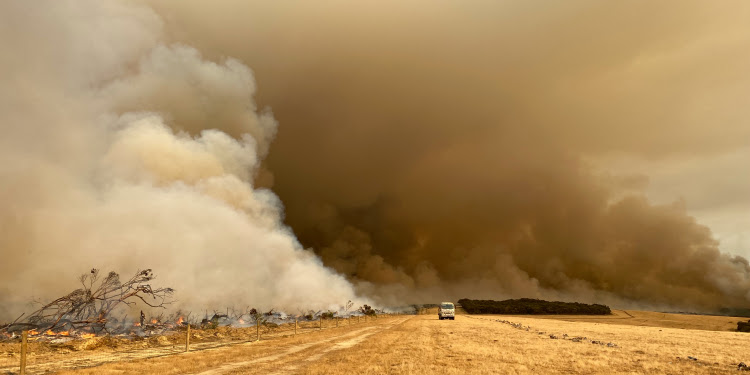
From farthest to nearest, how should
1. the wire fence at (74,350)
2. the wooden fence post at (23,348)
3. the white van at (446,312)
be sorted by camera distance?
the white van at (446,312)
the wire fence at (74,350)
the wooden fence post at (23,348)

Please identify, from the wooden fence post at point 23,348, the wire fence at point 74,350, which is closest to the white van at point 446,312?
the wire fence at point 74,350

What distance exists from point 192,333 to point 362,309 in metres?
115

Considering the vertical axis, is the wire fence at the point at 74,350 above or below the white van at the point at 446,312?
above

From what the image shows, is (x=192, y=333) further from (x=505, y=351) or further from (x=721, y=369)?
(x=721, y=369)

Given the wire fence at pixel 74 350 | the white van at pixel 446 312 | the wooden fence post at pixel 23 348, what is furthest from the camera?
the white van at pixel 446 312

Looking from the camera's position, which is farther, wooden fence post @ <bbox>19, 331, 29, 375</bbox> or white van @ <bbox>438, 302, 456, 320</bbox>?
white van @ <bbox>438, 302, 456, 320</bbox>

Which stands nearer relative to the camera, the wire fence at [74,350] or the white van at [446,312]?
the wire fence at [74,350]

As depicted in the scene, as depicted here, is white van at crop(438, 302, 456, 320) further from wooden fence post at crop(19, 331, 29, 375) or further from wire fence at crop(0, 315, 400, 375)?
wooden fence post at crop(19, 331, 29, 375)

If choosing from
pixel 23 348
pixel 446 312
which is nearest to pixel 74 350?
pixel 23 348

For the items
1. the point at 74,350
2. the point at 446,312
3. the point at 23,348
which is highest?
the point at 23,348

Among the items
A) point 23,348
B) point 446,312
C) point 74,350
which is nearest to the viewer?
point 23,348

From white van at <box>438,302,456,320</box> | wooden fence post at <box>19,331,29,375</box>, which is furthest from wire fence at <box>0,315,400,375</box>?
white van at <box>438,302,456,320</box>

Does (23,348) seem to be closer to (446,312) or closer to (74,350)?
(74,350)

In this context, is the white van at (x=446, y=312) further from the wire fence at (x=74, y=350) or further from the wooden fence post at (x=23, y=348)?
the wooden fence post at (x=23, y=348)
